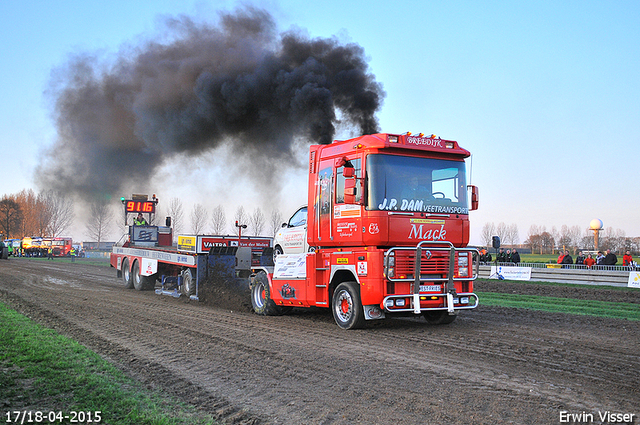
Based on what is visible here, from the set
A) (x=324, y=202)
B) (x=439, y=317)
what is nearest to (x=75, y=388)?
(x=324, y=202)

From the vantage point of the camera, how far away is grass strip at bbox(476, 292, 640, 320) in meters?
12.9

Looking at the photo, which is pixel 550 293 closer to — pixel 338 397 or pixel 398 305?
pixel 398 305

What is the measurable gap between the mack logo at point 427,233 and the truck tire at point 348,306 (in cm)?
141

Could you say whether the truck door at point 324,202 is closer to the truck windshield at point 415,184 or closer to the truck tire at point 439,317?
the truck windshield at point 415,184

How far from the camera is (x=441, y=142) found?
986cm

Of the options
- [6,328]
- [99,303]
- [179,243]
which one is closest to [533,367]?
[6,328]

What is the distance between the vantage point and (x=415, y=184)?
948 centimetres

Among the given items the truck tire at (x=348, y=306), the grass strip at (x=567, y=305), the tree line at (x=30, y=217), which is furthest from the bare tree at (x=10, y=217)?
the truck tire at (x=348, y=306)

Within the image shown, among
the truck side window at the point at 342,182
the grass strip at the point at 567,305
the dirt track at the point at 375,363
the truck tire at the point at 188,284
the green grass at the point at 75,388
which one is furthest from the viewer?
the truck tire at the point at 188,284

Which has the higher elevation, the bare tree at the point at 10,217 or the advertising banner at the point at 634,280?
the bare tree at the point at 10,217

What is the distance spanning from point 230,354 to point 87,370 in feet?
6.29

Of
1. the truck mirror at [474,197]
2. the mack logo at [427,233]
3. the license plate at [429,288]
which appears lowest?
the license plate at [429,288]

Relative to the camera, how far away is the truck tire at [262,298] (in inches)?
468

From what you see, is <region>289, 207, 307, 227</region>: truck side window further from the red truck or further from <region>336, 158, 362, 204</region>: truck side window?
<region>336, 158, 362, 204</region>: truck side window
